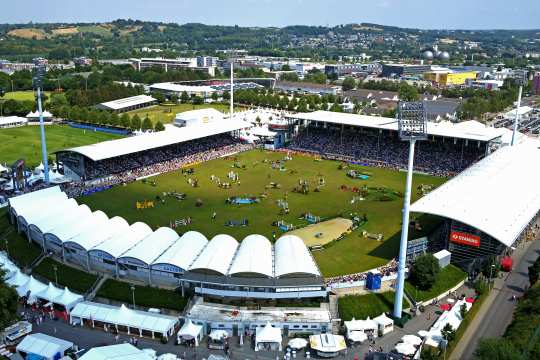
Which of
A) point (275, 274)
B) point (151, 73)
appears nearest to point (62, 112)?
point (151, 73)

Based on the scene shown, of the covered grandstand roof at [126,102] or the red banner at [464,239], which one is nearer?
the red banner at [464,239]

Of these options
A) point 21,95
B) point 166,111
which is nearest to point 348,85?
point 166,111

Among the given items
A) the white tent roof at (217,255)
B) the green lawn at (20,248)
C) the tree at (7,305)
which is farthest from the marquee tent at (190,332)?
the green lawn at (20,248)

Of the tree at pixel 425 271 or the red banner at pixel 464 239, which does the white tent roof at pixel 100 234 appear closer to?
the tree at pixel 425 271

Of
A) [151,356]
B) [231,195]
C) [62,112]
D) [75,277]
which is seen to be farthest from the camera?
[62,112]

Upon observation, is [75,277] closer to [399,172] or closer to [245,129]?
[399,172]
